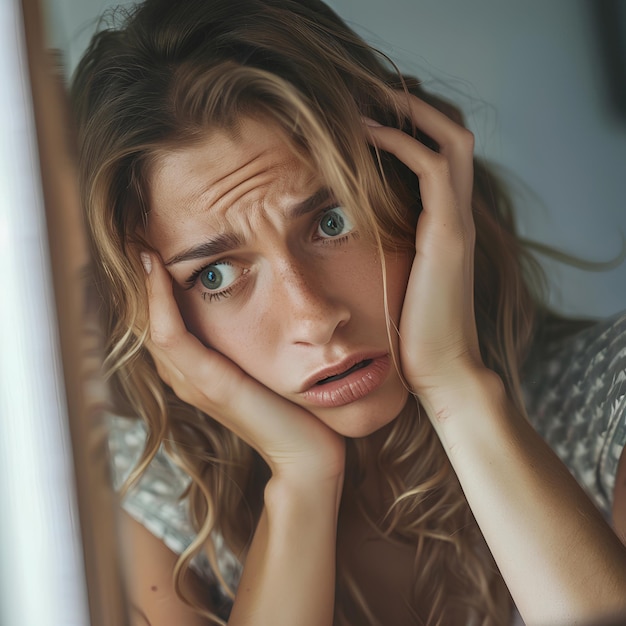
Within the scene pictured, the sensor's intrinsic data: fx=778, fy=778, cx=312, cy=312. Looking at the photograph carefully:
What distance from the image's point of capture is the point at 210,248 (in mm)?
880

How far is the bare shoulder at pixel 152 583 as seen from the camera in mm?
876

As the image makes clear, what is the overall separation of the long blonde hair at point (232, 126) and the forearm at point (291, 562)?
0.06 feet

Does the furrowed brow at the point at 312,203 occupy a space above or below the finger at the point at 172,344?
above

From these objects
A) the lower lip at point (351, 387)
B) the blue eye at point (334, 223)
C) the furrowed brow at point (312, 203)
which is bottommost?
the lower lip at point (351, 387)

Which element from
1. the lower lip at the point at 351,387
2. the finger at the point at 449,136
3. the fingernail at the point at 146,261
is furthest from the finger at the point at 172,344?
the finger at the point at 449,136

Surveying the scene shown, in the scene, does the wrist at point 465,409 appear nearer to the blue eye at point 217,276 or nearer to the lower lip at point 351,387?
the lower lip at point 351,387

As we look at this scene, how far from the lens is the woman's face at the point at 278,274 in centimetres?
87

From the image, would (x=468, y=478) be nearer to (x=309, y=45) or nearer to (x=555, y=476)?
(x=555, y=476)

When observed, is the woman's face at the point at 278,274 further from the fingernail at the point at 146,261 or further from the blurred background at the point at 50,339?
the blurred background at the point at 50,339

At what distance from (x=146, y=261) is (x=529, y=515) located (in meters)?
0.53

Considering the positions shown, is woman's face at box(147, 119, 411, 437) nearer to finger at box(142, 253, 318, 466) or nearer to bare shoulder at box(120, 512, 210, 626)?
finger at box(142, 253, 318, 466)

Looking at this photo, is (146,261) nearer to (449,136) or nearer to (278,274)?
(278,274)

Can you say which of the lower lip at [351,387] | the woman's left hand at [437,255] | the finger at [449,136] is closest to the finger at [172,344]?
the lower lip at [351,387]

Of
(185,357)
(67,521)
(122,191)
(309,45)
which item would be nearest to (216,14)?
(309,45)
